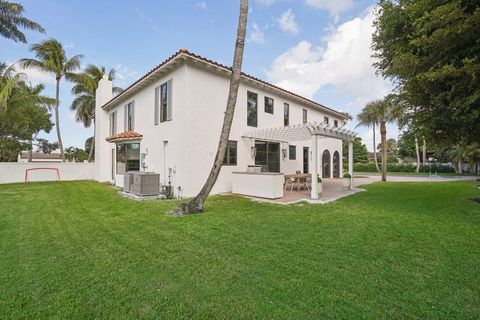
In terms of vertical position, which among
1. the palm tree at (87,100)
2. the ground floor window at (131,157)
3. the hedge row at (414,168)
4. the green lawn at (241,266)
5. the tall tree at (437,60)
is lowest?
Result: the green lawn at (241,266)

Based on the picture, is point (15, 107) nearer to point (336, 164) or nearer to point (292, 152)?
point (292, 152)

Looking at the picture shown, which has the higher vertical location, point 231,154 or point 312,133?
point 312,133

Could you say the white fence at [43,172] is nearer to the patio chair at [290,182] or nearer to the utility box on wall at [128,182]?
the utility box on wall at [128,182]

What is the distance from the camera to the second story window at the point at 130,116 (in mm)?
14289

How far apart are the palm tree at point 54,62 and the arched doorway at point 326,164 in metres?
21.8

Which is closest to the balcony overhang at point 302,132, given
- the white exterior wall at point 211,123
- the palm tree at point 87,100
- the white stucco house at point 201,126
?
the white stucco house at point 201,126

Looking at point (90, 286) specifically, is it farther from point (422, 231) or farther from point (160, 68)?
point (160, 68)

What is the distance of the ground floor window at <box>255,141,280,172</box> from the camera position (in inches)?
510

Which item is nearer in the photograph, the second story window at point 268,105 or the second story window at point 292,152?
the second story window at point 268,105

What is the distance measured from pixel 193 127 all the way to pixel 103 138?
11.1 meters

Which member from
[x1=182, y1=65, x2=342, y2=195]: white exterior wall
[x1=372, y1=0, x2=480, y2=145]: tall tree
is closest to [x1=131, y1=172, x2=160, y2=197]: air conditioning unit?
[x1=182, y1=65, x2=342, y2=195]: white exterior wall

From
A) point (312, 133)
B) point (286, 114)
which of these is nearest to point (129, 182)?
point (312, 133)

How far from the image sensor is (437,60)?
614 centimetres

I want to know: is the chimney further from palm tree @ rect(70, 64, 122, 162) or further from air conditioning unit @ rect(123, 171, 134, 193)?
palm tree @ rect(70, 64, 122, 162)
